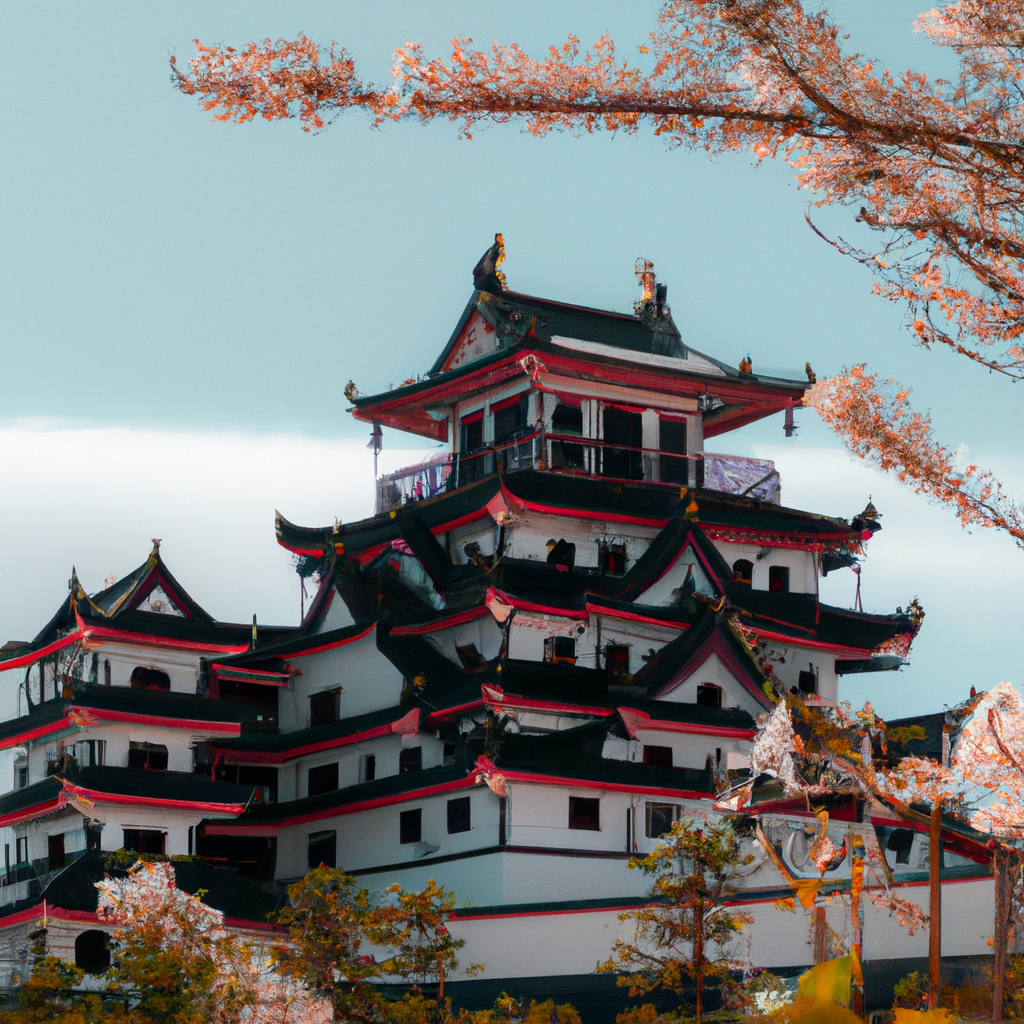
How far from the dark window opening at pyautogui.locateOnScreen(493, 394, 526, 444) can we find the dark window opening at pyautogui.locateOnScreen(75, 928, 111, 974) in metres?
16.6

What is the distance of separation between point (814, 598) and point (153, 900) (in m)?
19.8

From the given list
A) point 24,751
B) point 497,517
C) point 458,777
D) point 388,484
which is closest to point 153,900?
point 458,777

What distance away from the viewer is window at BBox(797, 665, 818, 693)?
41312mm

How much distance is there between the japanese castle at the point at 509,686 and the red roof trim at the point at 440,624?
83mm

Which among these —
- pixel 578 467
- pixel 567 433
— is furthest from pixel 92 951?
pixel 567 433

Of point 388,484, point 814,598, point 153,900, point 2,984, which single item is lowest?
point 2,984

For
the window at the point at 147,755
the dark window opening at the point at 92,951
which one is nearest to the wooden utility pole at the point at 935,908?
the dark window opening at the point at 92,951

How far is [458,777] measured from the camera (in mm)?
35594

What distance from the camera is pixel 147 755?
36812mm

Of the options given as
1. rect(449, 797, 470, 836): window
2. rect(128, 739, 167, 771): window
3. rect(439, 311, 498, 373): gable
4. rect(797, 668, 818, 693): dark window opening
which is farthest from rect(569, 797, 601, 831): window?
rect(439, 311, 498, 373): gable

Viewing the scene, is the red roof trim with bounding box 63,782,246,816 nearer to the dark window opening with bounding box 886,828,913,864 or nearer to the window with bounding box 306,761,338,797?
the window with bounding box 306,761,338,797

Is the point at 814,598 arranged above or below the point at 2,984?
above

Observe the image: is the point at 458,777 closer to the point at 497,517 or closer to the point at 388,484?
the point at 497,517

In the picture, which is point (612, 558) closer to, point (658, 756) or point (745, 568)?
point (745, 568)
